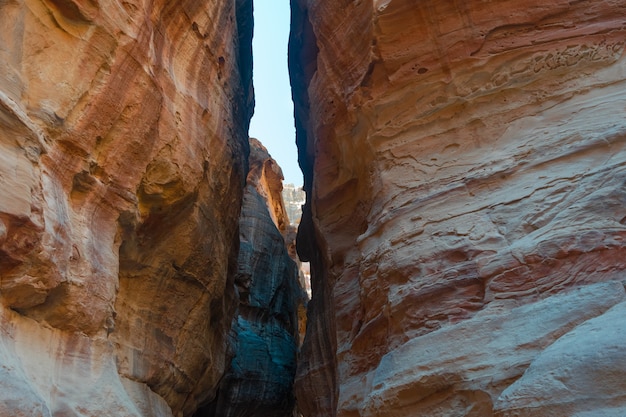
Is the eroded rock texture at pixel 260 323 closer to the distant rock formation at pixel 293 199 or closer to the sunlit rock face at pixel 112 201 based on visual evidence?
the sunlit rock face at pixel 112 201

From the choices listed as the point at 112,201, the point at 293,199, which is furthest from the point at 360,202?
the point at 293,199

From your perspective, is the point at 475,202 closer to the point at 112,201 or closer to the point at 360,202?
the point at 360,202

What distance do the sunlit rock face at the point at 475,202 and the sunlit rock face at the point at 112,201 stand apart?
6.99 feet

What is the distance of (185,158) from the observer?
826cm

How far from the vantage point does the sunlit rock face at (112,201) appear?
18.0 feet

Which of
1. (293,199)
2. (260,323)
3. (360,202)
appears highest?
(293,199)

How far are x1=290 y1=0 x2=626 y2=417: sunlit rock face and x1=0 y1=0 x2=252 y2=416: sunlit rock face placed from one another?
213 cm

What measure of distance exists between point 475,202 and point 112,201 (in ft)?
13.3

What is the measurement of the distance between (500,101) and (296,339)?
46.4 ft

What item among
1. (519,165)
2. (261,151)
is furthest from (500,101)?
(261,151)

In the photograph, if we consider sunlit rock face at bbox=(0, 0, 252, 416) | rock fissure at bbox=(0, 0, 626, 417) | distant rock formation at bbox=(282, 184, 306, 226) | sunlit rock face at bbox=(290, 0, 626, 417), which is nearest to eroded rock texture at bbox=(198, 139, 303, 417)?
rock fissure at bbox=(0, 0, 626, 417)

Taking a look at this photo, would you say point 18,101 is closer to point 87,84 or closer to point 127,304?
point 87,84

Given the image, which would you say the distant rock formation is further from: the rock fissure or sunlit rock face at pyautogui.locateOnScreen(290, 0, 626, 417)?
sunlit rock face at pyautogui.locateOnScreen(290, 0, 626, 417)

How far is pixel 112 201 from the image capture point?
7.01 meters
